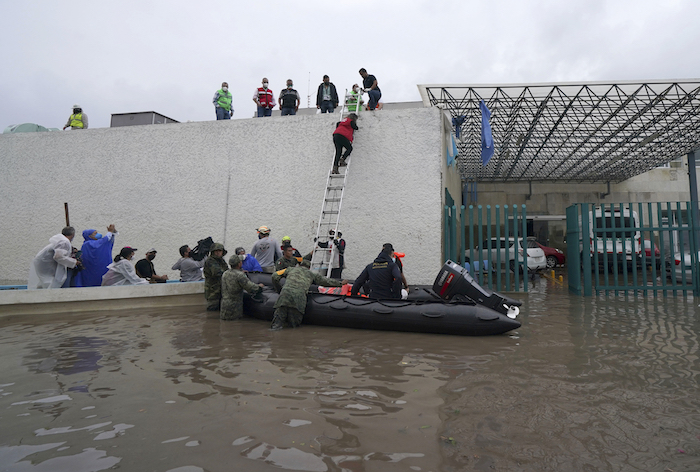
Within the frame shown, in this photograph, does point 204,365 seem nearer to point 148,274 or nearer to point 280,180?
point 148,274

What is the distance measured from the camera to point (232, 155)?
11055 millimetres

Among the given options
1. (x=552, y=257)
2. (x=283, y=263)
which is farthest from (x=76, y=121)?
(x=552, y=257)

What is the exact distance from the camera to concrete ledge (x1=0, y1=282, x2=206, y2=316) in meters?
7.56

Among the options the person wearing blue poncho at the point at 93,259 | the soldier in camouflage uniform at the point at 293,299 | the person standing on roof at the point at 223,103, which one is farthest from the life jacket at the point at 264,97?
the soldier in camouflage uniform at the point at 293,299

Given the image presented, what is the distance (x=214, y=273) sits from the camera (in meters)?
7.95

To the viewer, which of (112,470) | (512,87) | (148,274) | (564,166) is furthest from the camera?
(564,166)

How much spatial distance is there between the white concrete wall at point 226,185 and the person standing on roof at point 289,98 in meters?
1.09

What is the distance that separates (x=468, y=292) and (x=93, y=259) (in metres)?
6.88

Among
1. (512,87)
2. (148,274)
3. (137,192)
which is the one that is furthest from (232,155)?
(512,87)

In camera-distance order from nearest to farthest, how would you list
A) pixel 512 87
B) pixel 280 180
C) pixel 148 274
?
1. pixel 148 274
2. pixel 280 180
3. pixel 512 87

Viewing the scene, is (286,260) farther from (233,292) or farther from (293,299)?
(293,299)

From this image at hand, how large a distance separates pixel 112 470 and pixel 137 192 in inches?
399

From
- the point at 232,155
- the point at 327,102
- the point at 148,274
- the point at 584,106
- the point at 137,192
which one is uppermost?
the point at 584,106

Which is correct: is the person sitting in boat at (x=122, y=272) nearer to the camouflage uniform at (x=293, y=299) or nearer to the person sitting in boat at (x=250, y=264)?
the person sitting in boat at (x=250, y=264)
